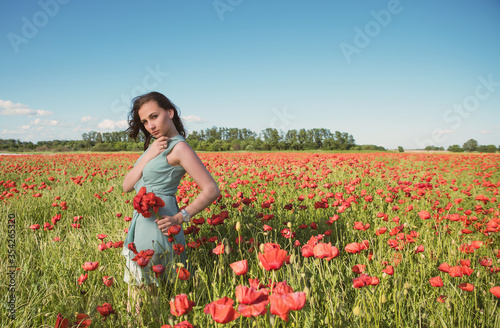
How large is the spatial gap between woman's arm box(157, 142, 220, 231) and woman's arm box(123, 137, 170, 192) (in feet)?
0.39

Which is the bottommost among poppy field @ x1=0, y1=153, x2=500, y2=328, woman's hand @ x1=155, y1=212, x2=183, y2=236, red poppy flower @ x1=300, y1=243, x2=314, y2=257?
poppy field @ x1=0, y1=153, x2=500, y2=328

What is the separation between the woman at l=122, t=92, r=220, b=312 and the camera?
1.70 m

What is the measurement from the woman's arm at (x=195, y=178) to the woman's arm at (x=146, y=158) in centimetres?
12

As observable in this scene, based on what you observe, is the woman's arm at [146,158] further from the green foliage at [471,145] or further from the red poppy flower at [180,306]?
the green foliage at [471,145]

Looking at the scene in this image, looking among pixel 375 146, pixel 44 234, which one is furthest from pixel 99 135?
pixel 44 234

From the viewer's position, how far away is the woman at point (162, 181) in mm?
1696

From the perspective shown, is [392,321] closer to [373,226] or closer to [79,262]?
[373,226]

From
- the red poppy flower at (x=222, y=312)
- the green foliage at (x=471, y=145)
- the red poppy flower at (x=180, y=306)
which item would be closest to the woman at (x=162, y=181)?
the red poppy flower at (x=180, y=306)

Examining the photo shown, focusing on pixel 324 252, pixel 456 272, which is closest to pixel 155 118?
pixel 324 252

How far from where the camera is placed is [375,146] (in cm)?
5306

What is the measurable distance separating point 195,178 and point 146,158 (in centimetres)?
43

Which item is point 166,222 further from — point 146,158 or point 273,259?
point 273,259

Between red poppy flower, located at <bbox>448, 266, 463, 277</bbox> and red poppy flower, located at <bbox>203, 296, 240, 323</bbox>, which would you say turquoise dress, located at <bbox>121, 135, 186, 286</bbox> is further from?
red poppy flower, located at <bbox>448, 266, 463, 277</bbox>

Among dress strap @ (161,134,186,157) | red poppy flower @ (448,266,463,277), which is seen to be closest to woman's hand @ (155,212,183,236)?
dress strap @ (161,134,186,157)
